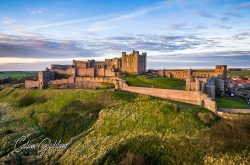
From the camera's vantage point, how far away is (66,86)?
73625 millimetres

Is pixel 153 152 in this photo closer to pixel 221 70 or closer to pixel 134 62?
pixel 221 70

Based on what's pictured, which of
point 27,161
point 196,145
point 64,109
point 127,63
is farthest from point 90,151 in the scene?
point 127,63

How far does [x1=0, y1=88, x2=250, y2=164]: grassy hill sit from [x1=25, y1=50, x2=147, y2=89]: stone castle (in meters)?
19.1

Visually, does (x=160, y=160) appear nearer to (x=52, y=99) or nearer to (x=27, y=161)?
(x=27, y=161)

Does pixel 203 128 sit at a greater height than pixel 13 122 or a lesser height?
greater

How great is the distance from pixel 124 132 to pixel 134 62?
4512 centimetres

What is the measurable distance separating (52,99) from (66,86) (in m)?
10.8

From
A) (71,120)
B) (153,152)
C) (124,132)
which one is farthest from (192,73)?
(153,152)

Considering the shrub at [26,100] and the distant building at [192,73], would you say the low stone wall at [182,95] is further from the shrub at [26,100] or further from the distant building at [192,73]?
the shrub at [26,100]

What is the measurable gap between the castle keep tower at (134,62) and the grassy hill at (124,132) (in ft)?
88.6

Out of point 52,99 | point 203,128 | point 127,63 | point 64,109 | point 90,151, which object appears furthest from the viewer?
point 127,63

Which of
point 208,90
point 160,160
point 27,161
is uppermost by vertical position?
point 208,90

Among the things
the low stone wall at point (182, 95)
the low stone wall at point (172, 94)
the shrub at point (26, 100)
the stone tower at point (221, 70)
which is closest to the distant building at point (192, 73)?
the stone tower at point (221, 70)
